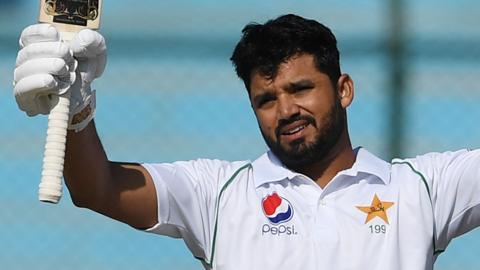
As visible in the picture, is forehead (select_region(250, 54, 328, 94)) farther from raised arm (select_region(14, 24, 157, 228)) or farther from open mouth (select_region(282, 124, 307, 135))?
raised arm (select_region(14, 24, 157, 228))

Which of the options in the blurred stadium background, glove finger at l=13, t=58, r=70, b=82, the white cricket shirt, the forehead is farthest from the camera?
the blurred stadium background

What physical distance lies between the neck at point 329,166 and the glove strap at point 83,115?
469 millimetres

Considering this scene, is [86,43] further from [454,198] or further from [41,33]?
[454,198]

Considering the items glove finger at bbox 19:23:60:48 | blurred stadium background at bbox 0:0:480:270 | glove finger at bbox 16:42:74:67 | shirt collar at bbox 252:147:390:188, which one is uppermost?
glove finger at bbox 19:23:60:48

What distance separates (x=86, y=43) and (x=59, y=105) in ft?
0.39

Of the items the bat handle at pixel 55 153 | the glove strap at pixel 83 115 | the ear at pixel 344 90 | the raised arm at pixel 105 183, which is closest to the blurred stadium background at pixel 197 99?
the ear at pixel 344 90

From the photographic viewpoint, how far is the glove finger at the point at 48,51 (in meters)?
2.16

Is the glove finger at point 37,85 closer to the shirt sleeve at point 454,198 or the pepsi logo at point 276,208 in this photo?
the pepsi logo at point 276,208

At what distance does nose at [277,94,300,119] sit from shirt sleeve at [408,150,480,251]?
29cm

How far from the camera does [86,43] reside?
2.17m

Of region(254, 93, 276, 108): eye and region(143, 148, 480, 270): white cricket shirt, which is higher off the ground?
region(254, 93, 276, 108): eye

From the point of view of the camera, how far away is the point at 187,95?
4.04m

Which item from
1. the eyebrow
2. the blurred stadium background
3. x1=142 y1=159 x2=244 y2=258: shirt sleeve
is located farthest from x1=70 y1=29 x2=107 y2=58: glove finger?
the blurred stadium background

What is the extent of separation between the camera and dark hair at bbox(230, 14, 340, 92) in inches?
101
